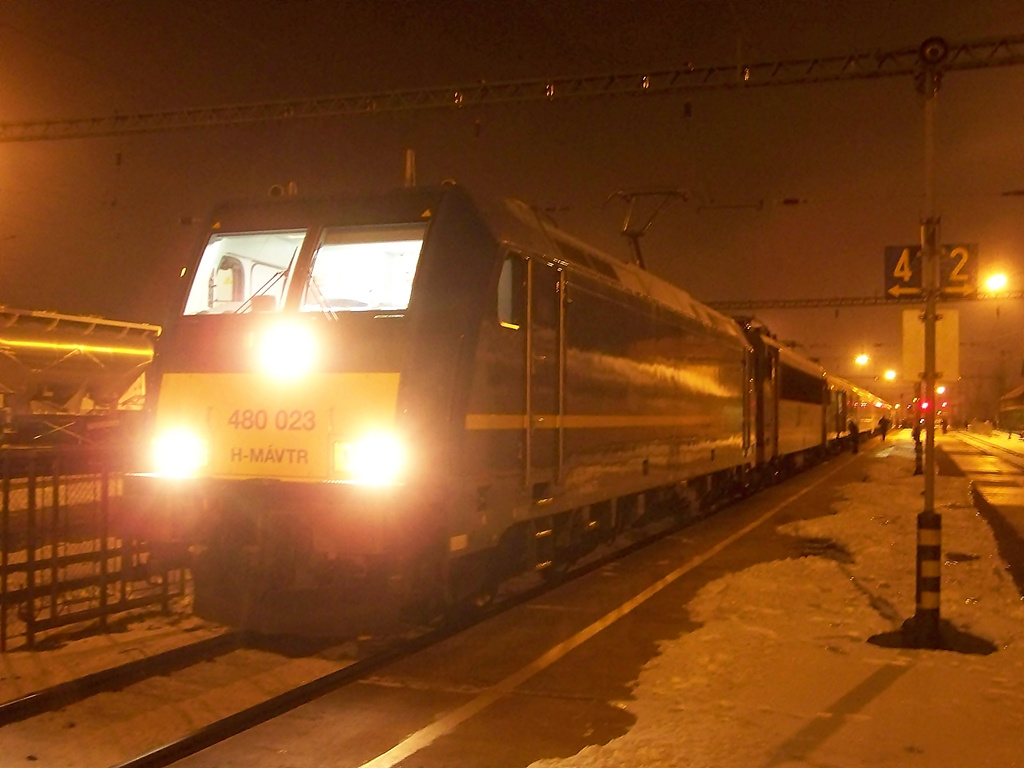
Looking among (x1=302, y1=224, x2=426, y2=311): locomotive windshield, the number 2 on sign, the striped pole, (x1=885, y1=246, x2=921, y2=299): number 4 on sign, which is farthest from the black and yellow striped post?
(x1=302, y1=224, x2=426, y2=311): locomotive windshield

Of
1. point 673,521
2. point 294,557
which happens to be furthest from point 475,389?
point 673,521

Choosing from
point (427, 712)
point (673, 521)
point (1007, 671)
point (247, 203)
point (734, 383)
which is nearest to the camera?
point (427, 712)

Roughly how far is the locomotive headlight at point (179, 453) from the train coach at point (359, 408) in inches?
0.6

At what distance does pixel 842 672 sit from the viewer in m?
7.19

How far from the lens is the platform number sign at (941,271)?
8.98 m

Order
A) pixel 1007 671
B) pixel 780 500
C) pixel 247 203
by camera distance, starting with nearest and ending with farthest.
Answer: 1. pixel 1007 671
2. pixel 247 203
3. pixel 780 500

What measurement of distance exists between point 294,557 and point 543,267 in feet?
10.9

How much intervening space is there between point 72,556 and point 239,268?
9.11 ft

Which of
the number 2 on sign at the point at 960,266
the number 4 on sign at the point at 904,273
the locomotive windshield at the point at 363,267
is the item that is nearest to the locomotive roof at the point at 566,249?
the locomotive windshield at the point at 363,267

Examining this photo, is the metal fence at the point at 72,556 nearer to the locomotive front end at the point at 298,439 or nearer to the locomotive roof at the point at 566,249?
the locomotive front end at the point at 298,439

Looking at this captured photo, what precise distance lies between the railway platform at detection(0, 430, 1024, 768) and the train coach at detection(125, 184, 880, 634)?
2.78 ft

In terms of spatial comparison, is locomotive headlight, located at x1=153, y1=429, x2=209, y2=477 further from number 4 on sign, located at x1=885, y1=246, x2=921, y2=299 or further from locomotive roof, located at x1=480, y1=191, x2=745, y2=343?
number 4 on sign, located at x1=885, y1=246, x2=921, y2=299

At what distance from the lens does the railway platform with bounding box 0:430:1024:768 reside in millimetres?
5613

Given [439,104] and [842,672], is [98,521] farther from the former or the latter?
[439,104]
